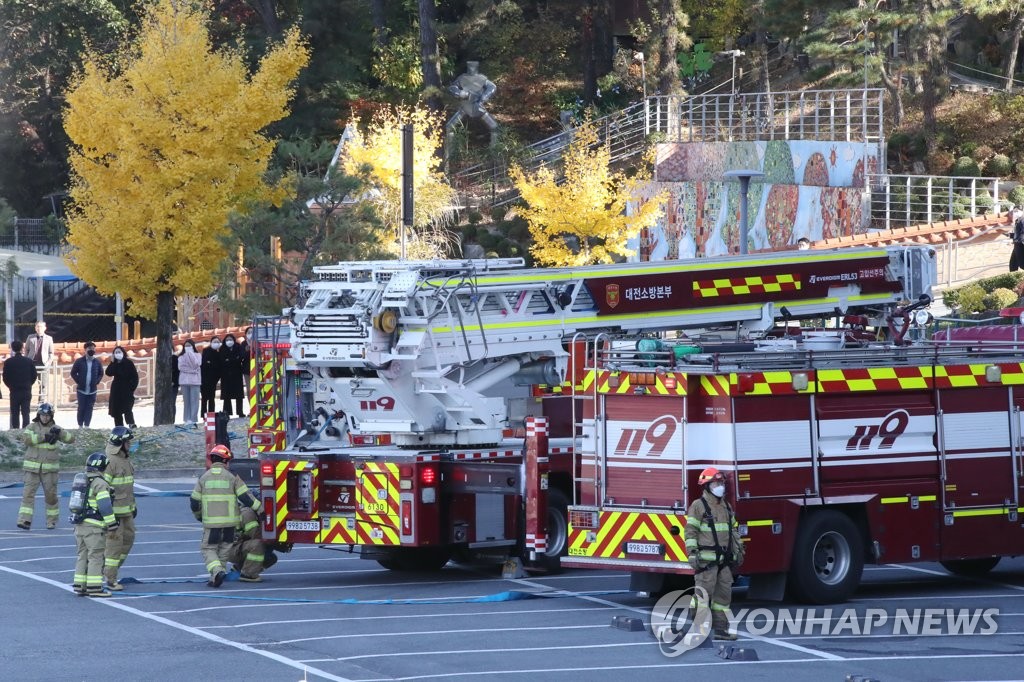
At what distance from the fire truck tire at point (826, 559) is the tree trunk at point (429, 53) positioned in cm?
3999

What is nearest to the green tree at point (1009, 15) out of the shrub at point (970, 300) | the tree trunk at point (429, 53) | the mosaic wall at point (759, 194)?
the mosaic wall at point (759, 194)

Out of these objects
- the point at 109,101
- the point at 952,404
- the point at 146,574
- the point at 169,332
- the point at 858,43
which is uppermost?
the point at 858,43

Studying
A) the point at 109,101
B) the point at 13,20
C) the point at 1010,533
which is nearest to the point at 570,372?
the point at 1010,533

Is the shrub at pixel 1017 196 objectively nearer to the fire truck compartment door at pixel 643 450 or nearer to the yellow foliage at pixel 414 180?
the yellow foliage at pixel 414 180

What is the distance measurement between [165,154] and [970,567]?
17038 mm

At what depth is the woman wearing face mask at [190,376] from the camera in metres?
29.5

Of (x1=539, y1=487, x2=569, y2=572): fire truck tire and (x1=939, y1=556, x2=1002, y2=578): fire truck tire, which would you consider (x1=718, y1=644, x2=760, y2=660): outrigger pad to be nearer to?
(x1=539, y1=487, x2=569, y2=572): fire truck tire

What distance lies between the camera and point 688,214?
45.8m

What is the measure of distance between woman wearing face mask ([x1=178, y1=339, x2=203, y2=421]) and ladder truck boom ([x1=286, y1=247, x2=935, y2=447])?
1364cm

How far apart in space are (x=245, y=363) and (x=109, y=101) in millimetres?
5258

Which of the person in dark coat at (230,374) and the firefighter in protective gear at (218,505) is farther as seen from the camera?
the person in dark coat at (230,374)

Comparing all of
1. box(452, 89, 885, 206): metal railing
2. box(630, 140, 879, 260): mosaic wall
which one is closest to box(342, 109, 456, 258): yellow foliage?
box(452, 89, 885, 206): metal railing

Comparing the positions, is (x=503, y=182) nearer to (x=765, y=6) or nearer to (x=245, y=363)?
(x=765, y=6)

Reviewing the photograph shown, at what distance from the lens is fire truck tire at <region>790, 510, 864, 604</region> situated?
45.1ft
